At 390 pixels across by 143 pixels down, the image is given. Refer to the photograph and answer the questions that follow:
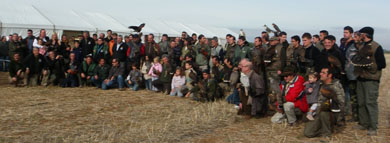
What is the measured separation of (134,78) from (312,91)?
216 inches

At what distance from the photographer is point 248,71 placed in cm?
640

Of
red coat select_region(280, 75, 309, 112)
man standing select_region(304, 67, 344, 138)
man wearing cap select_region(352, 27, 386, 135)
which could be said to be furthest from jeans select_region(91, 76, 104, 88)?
man wearing cap select_region(352, 27, 386, 135)

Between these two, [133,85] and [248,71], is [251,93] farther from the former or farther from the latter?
[133,85]

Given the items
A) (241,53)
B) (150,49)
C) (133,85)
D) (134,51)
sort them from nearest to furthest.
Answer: (241,53) → (133,85) → (134,51) → (150,49)

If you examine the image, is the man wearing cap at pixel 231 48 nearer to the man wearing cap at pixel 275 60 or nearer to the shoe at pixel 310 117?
the man wearing cap at pixel 275 60

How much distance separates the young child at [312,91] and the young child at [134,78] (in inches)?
205

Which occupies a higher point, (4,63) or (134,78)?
(4,63)

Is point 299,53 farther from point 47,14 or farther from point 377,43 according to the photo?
point 47,14

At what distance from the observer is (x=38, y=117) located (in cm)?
624

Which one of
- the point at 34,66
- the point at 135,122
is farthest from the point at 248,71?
the point at 34,66

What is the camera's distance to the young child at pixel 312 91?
5.65 m

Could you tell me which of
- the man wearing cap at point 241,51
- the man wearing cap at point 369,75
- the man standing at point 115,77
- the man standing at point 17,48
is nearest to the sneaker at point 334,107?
the man wearing cap at point 369,75

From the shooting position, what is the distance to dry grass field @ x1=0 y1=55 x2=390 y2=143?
5.01 meters

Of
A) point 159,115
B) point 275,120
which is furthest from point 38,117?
point 275,120
